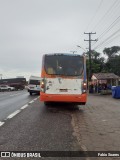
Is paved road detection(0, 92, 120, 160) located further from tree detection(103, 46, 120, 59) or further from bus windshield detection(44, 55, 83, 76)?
tree detection(103, 46, 120, 59)

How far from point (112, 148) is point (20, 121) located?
205 inches

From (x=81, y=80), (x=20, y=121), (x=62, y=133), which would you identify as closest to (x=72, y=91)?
(x=81, y=80)

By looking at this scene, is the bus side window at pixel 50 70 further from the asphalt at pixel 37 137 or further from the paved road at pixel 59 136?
the asphalt at pixel 37 137

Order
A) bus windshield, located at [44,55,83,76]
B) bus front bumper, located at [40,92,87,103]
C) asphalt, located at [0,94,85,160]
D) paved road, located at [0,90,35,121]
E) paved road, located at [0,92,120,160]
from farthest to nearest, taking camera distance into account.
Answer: bus windshield, located at [44,55,83,76] < bus front bumper, located at [40,92,87,103] < paved road, located at [0,90,35,121] < paved road, located at [0,92,120,160] < asphalt, located at [0,94,85,160]

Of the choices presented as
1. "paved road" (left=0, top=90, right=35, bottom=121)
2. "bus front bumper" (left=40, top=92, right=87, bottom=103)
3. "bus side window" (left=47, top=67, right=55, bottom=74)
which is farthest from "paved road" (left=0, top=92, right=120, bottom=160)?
"bus side window" (left=47, top=67, right=55, bottom=74)

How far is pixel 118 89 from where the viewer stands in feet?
111

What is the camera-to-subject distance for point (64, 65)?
17859 millimetres

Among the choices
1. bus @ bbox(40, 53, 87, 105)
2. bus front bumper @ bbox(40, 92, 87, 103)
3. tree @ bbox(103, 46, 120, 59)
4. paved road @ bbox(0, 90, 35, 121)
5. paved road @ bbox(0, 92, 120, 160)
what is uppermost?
tree @ bbox(103, 46, 120, 59)

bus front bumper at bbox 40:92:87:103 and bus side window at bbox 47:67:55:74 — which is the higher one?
bus side window at bbox 47:67:55:74

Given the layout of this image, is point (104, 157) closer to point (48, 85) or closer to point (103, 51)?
point (48, 85)

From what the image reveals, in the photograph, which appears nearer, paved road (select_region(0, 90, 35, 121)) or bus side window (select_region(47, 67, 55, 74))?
paved road (select_region(0, 90, 35, 121))

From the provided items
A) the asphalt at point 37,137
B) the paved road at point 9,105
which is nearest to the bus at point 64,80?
the paved road at point 9,105

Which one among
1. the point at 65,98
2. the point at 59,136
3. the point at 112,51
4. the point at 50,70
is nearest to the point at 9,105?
the point at 50,70

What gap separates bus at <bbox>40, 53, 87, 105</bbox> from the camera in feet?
56.7
